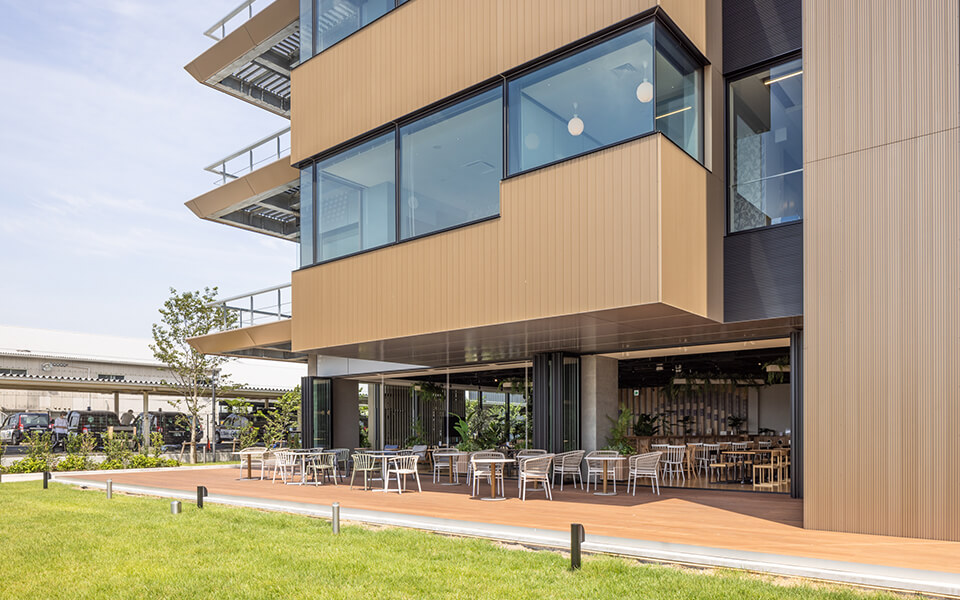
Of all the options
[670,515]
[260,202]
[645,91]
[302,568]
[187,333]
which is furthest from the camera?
[187,333]

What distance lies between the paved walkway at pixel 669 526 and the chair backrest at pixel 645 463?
496 millimetres

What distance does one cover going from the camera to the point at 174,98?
23.0 meters

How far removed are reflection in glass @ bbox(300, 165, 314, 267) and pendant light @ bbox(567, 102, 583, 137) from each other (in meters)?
6.62

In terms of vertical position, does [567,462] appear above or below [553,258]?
below

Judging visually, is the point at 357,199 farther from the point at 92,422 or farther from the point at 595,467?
the point at 92,422

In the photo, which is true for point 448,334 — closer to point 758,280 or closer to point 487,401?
point 758,280

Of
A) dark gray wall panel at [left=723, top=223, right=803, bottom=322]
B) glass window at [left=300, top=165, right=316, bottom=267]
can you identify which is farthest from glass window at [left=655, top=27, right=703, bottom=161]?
glass window at [left=300, top=165, right=316, bottom=267]

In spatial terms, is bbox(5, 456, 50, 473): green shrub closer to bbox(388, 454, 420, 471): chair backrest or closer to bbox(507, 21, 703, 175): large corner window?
bbox(388, 454, 420, 471): chair backrest

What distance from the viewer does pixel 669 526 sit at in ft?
30.5

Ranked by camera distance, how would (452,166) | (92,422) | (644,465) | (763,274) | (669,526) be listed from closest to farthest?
(669,526), (763,274), (452,166), (644,465), (92,422)

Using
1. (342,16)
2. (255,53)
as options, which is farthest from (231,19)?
(342,16)

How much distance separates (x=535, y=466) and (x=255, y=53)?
13349 mm

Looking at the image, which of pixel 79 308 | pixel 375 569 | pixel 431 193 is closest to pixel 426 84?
pixel 431 193

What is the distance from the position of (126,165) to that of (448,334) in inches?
840
